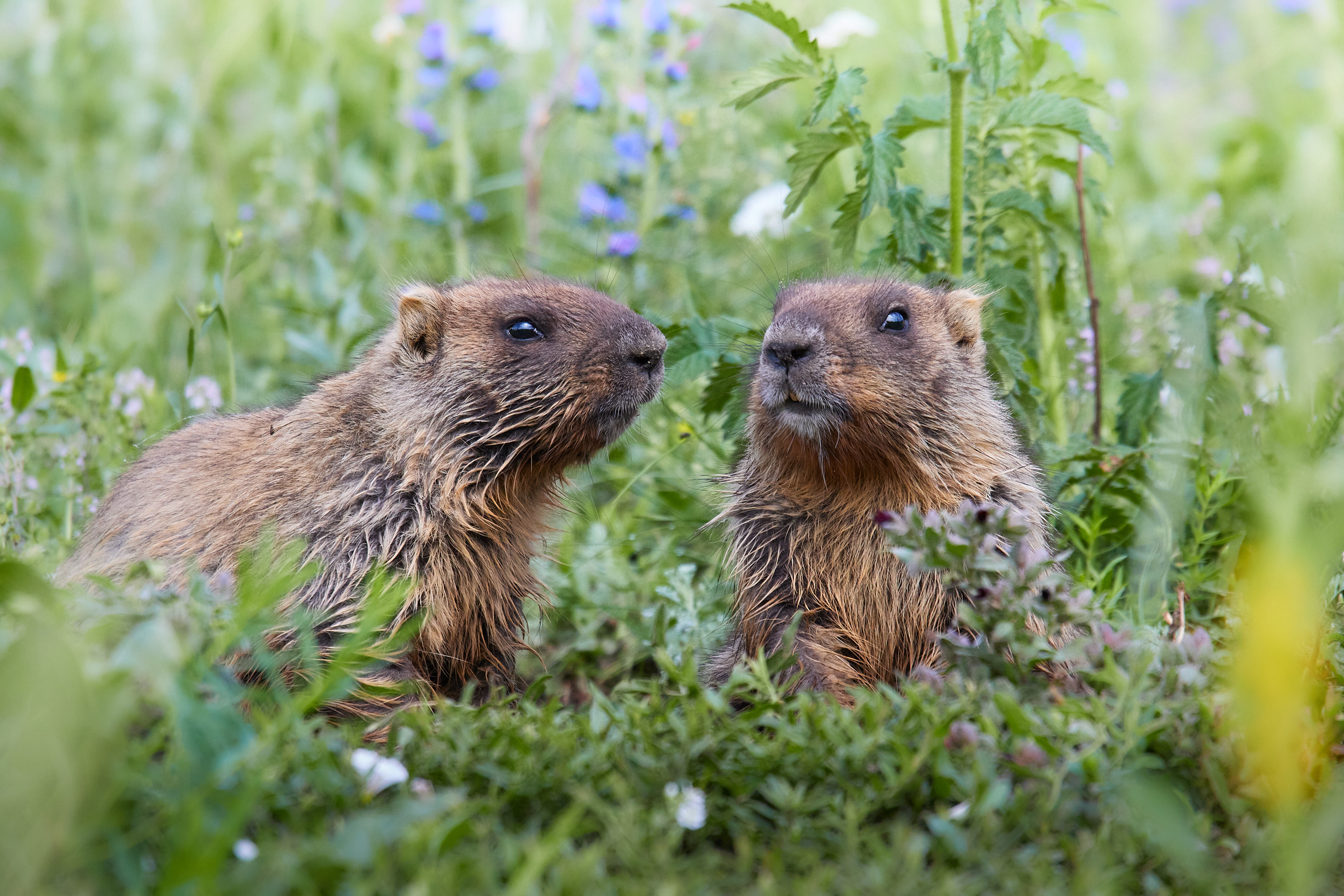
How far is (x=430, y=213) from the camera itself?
7.69m

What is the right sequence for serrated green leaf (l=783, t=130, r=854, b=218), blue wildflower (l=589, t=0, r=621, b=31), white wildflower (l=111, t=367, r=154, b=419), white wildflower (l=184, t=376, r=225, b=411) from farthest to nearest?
blue wildflower (l=589, t=0, r=621, b=31), white wildflower (l=184, t=376, r=225, b=411), white wildflower (l=111, t=367, r=154, b=419), serrated green leaf (l=783, t=130, r=854, b=218)

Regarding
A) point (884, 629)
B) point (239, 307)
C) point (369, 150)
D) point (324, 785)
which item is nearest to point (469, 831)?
point (324, 785)

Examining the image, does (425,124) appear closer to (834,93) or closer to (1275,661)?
(834,93)

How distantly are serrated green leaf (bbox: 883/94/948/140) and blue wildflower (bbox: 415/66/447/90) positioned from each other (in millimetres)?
3996

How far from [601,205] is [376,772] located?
16.9 feet

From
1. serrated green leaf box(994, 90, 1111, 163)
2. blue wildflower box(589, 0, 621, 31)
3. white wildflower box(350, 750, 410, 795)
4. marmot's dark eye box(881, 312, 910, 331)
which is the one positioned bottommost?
white wildflower box(350, 750, 410, 795)

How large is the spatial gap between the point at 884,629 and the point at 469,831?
2.11 metres

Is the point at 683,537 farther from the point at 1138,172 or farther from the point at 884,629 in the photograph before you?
the point at 1138,172

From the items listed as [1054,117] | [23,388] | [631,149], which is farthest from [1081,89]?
[23,388]

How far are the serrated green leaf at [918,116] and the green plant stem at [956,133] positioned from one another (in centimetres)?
3

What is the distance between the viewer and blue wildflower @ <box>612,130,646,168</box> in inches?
284

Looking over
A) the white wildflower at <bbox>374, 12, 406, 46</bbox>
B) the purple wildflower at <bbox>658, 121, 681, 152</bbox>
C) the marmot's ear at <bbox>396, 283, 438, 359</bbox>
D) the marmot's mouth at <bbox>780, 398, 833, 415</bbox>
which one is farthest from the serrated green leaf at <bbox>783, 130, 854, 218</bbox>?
the white wildflower at <bbox>374, 12, 406, 46</bbox>

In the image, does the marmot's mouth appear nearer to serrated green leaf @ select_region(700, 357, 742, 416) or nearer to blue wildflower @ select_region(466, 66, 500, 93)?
serrated green leaf @ select_region(700, 357, 742, 416)

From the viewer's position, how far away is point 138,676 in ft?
9.11
